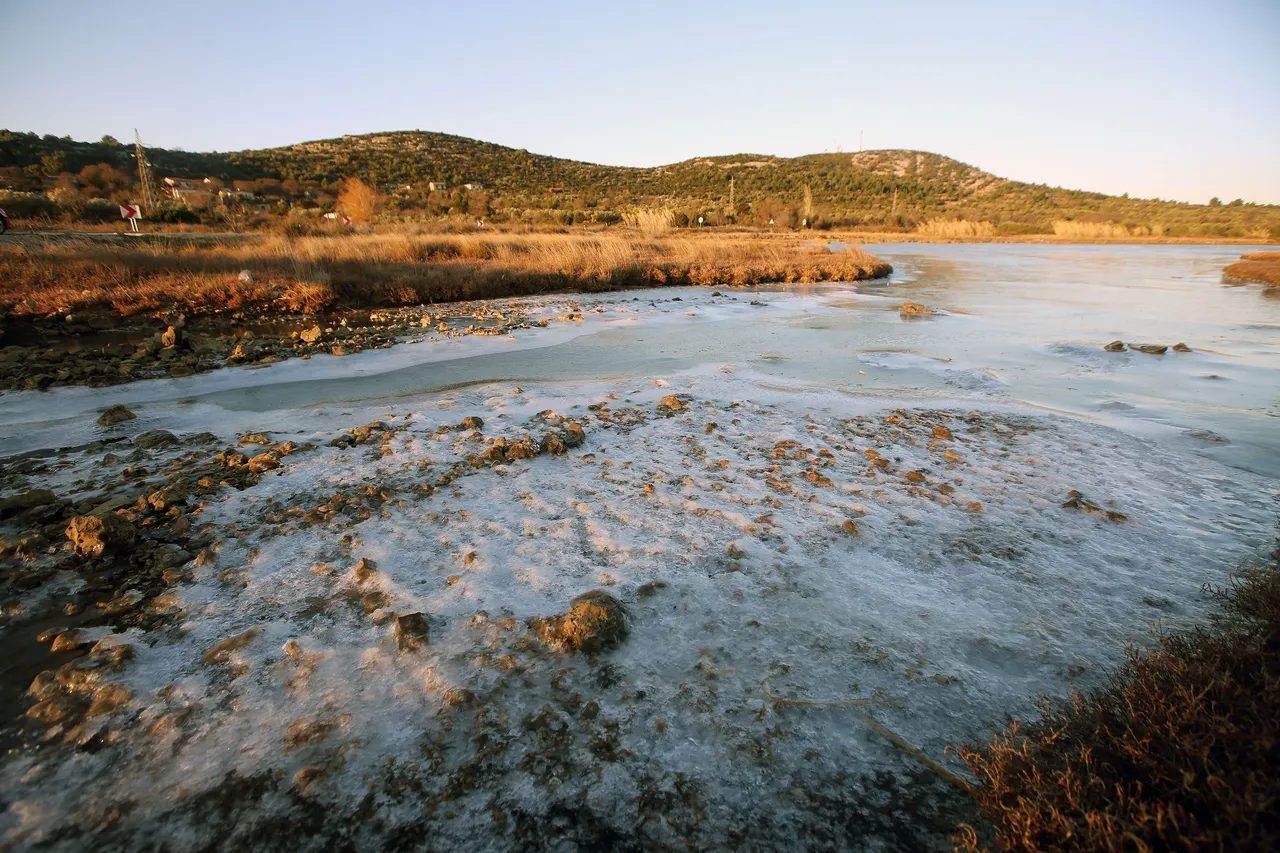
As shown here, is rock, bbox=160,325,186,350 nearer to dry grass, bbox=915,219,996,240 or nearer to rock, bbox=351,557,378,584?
rock, bbox=351,557,378,584

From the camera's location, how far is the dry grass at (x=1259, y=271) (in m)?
18.4

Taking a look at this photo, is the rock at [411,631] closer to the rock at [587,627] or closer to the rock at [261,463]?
the rock at [587,627]

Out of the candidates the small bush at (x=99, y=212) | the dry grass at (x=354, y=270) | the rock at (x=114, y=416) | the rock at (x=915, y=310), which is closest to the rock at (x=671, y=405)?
the rock at (x=114, y=416)

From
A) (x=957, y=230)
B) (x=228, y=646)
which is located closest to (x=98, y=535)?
(x=228, y=646)

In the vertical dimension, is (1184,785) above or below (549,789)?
above

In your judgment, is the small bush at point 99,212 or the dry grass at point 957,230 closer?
the small bush at point 99,212

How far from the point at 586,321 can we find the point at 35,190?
113 ft

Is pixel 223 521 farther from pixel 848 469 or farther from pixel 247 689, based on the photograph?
pixel 848 469

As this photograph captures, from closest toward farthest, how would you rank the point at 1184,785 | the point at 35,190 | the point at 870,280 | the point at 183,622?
1. the point at 1184,785
2. the point at 183,622
3. the point at 870,280
4. the point at 35,190

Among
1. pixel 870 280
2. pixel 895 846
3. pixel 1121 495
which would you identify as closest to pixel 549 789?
pixel 895 846

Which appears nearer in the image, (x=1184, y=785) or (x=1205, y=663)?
(x=1184, y=785)

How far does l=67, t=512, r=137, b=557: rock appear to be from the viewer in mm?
2986

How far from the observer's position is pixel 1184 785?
3.74 ft

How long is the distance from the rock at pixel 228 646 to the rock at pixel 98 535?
1.24 metres
